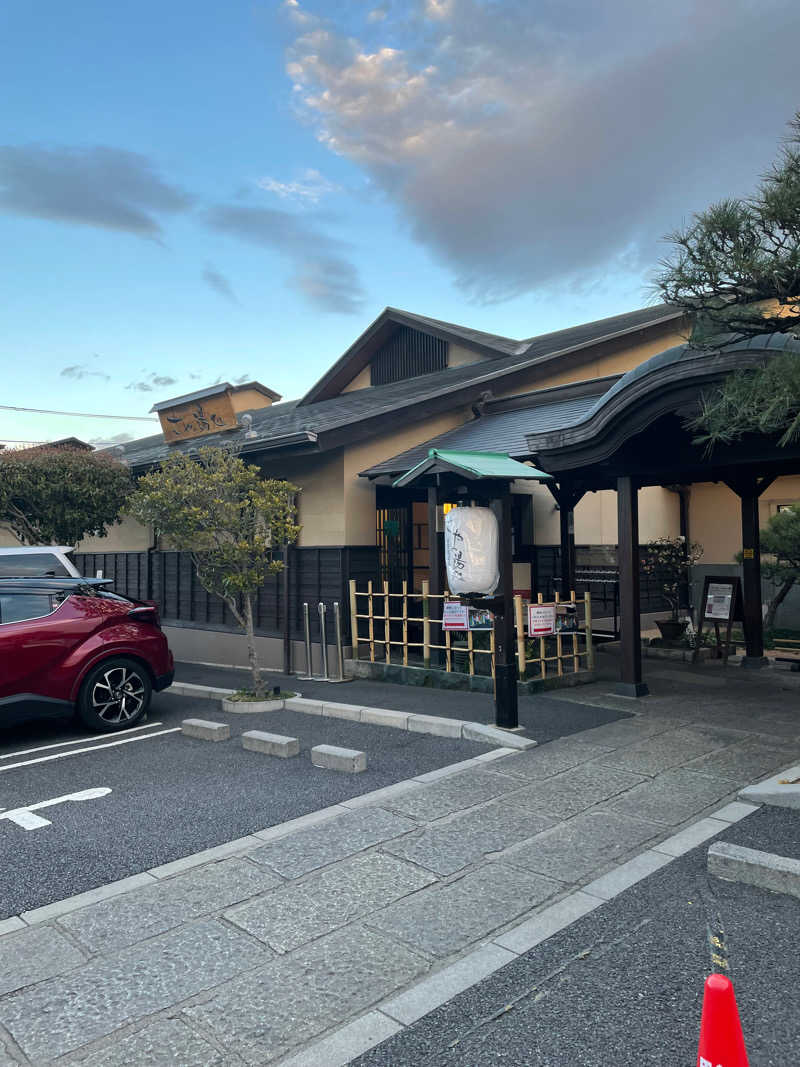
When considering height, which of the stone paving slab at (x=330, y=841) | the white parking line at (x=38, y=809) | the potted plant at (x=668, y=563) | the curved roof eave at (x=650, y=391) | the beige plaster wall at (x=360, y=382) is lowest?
the white parking line at (x=38, y=809)

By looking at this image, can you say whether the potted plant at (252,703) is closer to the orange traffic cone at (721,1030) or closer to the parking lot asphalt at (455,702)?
the parking lot asphalt at (455,702)

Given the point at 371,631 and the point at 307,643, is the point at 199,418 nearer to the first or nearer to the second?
the point at 307,643

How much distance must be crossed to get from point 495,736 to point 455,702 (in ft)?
6.30

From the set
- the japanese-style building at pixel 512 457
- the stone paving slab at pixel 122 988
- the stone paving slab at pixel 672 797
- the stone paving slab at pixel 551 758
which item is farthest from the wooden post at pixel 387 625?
the stone paving slab at pixel 122 988

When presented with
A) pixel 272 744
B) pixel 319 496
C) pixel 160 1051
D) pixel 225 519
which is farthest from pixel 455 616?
pixel 160 1051

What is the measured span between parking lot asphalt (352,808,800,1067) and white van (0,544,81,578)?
6.87 meters

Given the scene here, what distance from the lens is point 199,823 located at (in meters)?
4.98

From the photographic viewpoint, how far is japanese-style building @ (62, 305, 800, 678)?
28.2 ft

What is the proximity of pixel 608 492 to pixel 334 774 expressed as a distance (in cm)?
1024

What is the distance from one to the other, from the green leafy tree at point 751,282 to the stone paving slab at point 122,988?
4432 millimetres

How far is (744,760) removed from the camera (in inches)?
239

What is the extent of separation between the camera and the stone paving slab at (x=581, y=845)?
13.5 feet

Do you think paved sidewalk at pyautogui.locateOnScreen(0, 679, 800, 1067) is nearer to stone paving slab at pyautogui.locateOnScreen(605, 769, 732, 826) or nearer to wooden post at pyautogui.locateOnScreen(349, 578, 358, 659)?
stone paving slab at pyautogui.locateOnScreen(605, 769, 732, 826)

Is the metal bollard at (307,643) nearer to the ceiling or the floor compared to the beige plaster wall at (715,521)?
nearer to the floor
